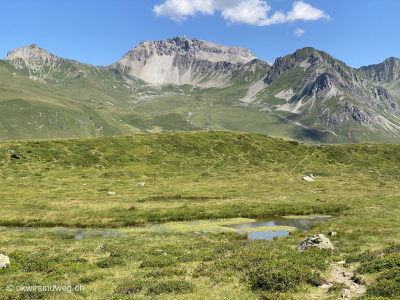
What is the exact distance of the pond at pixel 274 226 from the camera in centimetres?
3581

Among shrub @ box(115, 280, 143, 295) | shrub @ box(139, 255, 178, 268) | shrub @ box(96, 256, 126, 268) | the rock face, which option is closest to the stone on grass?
the rock face

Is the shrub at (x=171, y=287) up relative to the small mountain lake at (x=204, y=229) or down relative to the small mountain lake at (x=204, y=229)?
up

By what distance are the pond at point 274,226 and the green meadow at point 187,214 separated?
224cm

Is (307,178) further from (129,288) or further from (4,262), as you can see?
(4,262)

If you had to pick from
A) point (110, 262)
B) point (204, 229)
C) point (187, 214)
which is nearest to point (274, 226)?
point (204, 229)

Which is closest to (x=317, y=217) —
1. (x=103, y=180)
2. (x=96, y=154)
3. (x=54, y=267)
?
(x=54, y=267)

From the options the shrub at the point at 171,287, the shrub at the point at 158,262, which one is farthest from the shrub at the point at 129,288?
the shrub at the point at 158,262

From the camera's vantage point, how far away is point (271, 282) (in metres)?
16.4

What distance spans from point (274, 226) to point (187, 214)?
606 inches

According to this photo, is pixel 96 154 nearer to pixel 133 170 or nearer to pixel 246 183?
pixel 133 170

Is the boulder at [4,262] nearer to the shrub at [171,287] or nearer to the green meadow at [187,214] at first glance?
the green meadow at [187,214]

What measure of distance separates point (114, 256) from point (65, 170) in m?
67.2

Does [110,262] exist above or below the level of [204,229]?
above

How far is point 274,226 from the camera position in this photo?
40.1 meters
